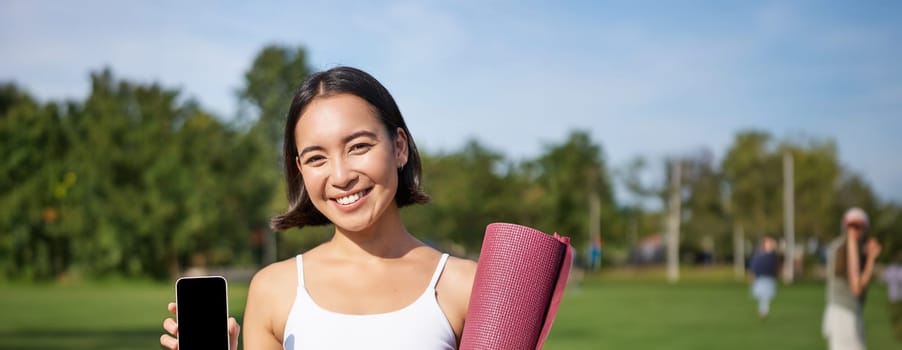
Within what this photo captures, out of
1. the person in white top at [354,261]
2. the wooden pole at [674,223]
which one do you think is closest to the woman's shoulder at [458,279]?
the person in white top at [354,261]

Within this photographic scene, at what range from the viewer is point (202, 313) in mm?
1900

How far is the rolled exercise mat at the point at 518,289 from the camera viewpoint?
6.42 ft

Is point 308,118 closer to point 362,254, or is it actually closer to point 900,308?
point 362,254

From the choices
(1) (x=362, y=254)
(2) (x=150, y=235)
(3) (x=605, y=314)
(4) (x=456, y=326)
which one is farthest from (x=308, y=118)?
(2) (x=150, y=235)

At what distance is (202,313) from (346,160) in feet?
1.90

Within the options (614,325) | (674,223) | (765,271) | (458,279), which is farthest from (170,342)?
(674,223)

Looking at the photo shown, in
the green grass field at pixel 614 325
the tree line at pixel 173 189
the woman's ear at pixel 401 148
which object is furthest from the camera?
the tree line at pixel 173 189

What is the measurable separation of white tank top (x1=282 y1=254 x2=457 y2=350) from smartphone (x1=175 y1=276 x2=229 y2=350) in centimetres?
41

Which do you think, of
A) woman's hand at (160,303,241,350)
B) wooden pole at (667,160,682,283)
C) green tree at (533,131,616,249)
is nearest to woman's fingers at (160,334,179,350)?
woman's hand at (160,303,241,350)

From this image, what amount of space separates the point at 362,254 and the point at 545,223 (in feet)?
253

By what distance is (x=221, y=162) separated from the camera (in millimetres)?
60000

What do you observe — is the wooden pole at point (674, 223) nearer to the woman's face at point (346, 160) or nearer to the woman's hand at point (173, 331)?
the woman's face at point (346, 160)

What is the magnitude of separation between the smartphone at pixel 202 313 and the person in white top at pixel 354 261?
41cm

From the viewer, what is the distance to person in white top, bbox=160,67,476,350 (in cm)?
230
